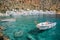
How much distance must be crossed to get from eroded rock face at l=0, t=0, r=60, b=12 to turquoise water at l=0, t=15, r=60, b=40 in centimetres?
13

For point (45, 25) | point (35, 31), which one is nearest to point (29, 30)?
point (35, 31)

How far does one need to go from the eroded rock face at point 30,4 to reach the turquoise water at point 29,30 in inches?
5.1

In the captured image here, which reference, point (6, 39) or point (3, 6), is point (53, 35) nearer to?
point (6, 39)

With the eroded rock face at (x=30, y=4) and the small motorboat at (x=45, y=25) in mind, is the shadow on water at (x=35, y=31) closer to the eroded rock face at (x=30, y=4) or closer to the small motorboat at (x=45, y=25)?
the small motorboat at (x=45, y=25)

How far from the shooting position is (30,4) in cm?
208

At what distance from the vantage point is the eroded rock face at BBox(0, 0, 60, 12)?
6.73 ft

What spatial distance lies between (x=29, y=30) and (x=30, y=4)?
332mm

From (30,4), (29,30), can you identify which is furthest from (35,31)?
(30,4)

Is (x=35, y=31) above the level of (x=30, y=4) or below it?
below

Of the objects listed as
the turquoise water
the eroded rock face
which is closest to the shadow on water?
the turquoise water

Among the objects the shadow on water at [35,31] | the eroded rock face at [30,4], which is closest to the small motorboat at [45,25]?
the shadow on water at [35,31]

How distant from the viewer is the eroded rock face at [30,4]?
2.05 metres

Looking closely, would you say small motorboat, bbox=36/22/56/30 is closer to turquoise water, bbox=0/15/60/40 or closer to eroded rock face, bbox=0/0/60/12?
turquoise water, bbox=0/15/60/40

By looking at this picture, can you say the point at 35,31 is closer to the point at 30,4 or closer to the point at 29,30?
the point at 29,30
